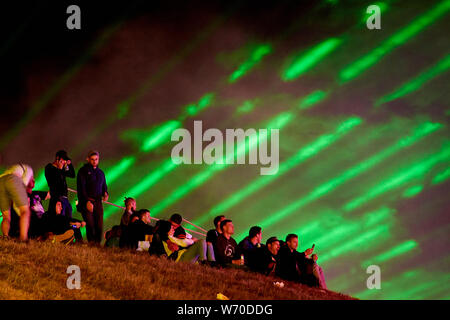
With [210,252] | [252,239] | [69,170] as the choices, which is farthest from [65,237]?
[252,239]

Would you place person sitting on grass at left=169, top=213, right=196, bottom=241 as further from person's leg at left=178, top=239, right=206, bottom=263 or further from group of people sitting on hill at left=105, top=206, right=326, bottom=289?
person's leg at left=178, top=239, right=206, bottom=263

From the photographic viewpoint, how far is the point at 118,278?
9.69m

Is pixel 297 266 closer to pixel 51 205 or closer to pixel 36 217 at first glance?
pixel 51 205

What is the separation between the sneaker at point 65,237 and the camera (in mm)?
11852

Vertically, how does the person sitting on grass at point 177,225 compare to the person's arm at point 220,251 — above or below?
above

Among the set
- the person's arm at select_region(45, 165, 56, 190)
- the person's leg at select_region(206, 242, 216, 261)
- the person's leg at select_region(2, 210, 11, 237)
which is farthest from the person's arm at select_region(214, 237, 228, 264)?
the person's leg at select_region(2, 210, 11, 237)

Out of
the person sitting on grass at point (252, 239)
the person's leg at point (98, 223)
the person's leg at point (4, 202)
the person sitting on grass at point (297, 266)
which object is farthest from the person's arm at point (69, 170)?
the person sitting on grass at point (297, 266)

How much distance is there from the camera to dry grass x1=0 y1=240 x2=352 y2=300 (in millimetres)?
8906

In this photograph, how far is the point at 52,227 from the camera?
11.9 metres

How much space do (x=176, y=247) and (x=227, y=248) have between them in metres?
1.23

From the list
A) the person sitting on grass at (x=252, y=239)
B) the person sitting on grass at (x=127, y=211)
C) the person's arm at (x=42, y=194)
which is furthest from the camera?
the person sitting on grass at (x=252, y=239)

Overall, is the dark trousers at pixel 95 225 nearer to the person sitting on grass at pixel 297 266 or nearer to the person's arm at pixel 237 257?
the person's arm at pixel 237 257
